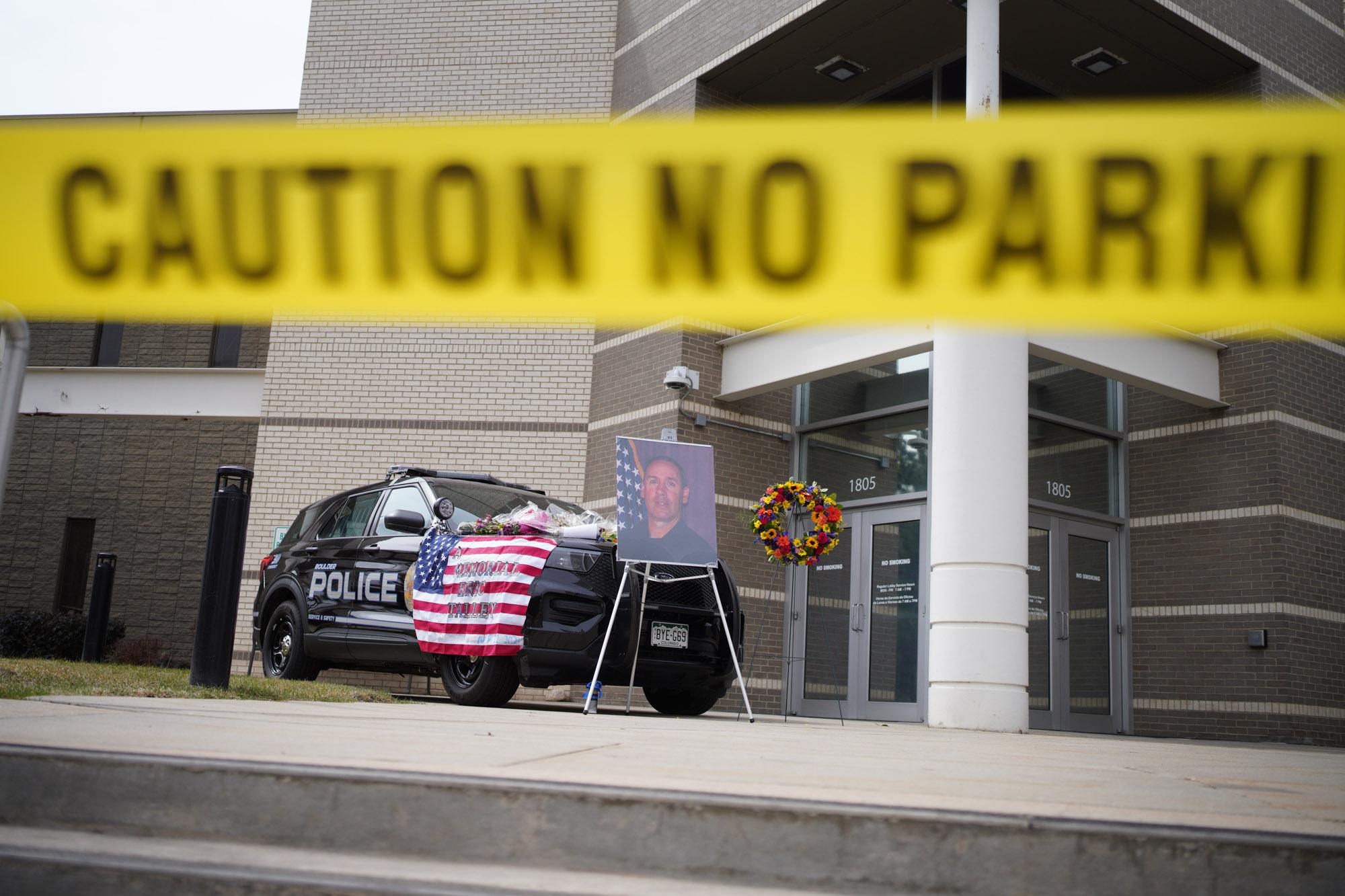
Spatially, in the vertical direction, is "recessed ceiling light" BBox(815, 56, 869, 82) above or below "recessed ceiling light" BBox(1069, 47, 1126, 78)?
above

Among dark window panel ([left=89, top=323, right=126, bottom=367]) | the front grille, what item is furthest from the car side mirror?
dark window panel ([left=89, top=323, right=126, bottom=367])

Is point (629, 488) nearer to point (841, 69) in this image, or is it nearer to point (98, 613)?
point (98, 613)

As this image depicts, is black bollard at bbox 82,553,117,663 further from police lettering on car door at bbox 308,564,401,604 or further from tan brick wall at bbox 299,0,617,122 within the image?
tan brick wall at bbox 299,0,617,122

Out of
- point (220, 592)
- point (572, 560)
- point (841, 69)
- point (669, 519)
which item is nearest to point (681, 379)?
point (841, 69)

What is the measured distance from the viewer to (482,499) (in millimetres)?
9781

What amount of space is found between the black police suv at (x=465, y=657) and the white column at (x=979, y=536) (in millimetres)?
2064

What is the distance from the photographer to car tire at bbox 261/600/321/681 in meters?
10.4

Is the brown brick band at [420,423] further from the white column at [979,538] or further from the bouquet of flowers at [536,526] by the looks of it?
the bouquet of flowers at [536,526]

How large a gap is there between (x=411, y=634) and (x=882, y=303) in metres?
6.51

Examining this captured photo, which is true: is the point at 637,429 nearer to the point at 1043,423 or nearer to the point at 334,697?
the point at 1043,423

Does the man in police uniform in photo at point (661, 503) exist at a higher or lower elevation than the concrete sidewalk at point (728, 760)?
higher

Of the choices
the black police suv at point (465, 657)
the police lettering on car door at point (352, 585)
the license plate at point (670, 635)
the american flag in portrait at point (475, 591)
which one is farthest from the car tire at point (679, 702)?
the police lettering on car door at point (352, 585)

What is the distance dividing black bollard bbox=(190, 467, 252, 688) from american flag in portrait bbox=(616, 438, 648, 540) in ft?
8.21

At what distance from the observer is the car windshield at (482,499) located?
9500 mm
